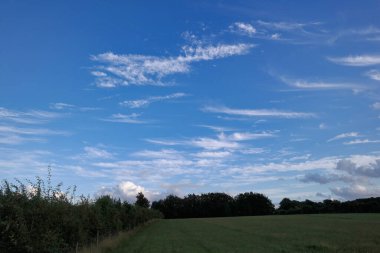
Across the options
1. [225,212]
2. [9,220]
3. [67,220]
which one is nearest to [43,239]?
[9,220]

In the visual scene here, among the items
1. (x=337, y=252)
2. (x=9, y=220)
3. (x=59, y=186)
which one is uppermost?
(x=59, y=186)

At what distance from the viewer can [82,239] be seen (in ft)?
83.2

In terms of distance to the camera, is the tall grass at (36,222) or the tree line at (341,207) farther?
the tree line at (341,207)

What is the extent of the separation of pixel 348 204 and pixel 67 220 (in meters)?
151

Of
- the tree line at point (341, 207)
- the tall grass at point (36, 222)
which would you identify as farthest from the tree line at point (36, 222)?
the tree line at point (341, 207)

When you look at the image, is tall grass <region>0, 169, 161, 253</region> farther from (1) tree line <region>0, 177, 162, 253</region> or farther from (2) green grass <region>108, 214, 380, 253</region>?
(2) green grass <region>108, 214, 380, 253</region>

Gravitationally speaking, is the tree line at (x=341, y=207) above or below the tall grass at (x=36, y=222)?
above

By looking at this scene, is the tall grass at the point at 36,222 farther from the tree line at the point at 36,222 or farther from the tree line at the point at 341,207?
the tree line at the point at 341,207

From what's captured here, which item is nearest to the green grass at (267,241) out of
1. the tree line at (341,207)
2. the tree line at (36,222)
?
the tree line at (36,222)

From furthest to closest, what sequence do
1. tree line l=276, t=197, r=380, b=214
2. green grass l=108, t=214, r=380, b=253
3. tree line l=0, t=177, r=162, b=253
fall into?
1. tree line l=276, t=197, r=380, b=214
2. green grass l=108, t=214, r=380, b=253
3. tree line l=0, t=177, r=162, b=253

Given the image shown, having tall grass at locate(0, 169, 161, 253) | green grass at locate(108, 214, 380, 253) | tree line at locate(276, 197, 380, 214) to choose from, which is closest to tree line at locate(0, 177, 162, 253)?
tall grass at locate(0, 169, 161, 253)

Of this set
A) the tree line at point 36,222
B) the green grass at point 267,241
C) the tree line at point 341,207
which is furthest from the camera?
the tree line at point 341,207

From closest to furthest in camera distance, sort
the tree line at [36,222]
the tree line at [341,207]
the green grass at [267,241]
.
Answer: the tree line at [36,222], the green grass at [267,241], the tree line at [341,207]

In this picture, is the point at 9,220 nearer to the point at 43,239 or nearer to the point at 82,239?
the point at 43,239
